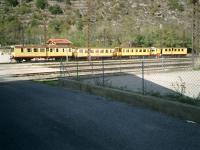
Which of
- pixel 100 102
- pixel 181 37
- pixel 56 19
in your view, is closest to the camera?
pixel 100 102

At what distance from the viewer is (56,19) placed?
125 m

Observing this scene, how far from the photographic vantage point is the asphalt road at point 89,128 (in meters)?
7.43

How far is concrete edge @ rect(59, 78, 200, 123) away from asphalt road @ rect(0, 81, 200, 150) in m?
0.31

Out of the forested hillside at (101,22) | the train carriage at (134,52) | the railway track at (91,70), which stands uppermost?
the forested hillside at (101,22)

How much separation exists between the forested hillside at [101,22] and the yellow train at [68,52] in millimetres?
8731

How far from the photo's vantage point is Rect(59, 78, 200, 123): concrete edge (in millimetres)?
9762

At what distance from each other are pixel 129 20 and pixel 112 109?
93565mm

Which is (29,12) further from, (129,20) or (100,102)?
(100,102)

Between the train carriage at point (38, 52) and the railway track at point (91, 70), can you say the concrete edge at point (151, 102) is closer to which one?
the railway track at point (91, 70)

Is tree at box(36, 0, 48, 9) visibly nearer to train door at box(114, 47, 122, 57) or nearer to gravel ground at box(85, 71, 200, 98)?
train door at box(114, 47, 122, 57)

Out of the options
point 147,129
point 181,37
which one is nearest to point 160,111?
point 147,129

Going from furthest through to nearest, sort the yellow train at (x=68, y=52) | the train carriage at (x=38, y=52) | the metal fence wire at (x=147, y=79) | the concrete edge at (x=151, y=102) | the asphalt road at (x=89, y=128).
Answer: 1. the yellow train at (x=68, y=52)
2. the train carriage at (x=38, y=52)
3. the metal fence wire at (x=147, y=79)
4. the concrete edge at (x=151, y=102)
5. the asphalt road at (x=89, y=128)

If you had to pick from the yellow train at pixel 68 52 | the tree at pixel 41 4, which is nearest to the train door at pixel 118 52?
the yellow train at pixel 68 52

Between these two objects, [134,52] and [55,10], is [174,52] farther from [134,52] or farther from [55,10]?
[55,10]
